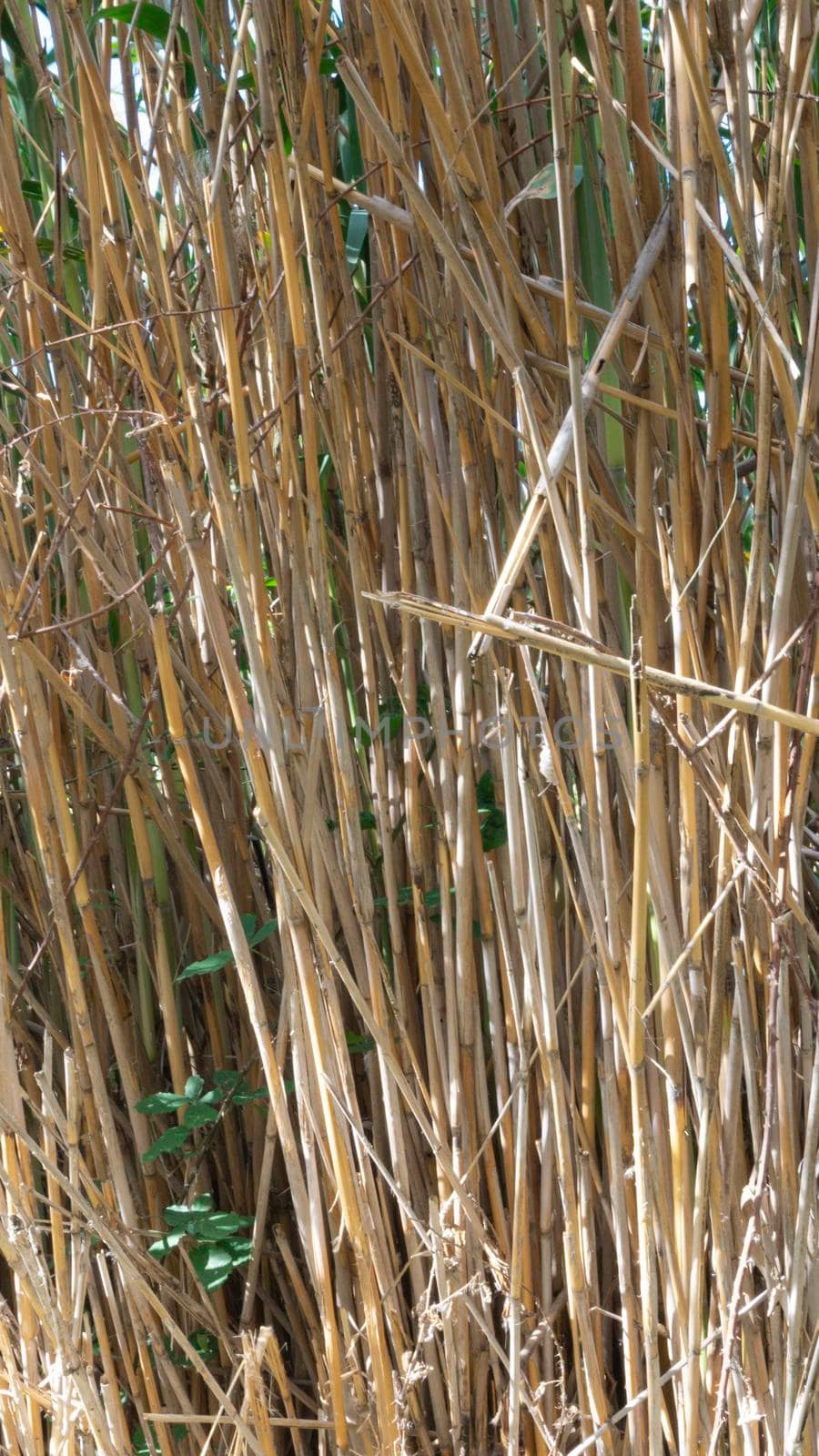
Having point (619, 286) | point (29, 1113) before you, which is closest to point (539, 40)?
point (619, 286)

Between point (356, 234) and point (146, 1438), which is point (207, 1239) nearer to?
point (146, 1438)

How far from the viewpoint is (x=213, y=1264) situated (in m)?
0.90

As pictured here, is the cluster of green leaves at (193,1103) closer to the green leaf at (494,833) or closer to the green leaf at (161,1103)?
the green leaf at (161,1103)

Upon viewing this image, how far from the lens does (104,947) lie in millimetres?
1046

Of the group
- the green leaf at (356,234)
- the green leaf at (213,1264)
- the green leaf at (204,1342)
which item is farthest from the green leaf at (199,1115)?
the green leaf at (356,234)

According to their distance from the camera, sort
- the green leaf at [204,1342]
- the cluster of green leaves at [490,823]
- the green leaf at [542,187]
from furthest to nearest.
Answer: the green leaf at [204,1342]
the cluster of green leaves at [490,823]
the green leaf at [542,187]

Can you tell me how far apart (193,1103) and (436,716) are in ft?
1.14

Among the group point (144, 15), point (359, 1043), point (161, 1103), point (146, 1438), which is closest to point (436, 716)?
point (359, 1043)

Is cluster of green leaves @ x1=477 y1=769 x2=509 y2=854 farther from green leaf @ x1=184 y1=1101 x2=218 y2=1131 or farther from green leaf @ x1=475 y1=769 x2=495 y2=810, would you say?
green leaf @ x1=184 y1=1101 x2=218 y2=1131

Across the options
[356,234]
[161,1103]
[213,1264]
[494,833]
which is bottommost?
[213,1264]

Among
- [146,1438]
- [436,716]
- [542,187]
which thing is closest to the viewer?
[542,187]

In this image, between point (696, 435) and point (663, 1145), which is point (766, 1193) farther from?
point (696, 435)

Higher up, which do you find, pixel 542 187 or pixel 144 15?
pixel 144 15

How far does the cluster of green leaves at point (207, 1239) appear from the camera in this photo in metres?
0.90
